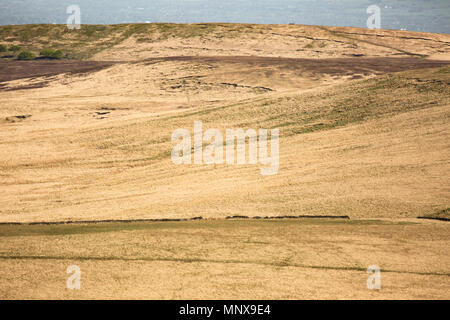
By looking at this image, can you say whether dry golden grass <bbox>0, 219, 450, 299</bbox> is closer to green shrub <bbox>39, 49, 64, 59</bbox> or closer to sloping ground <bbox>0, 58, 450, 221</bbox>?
sloping ground <bbox>0, 58, 450, 221</bbox>

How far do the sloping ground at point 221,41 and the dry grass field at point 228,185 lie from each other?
30.9 ft

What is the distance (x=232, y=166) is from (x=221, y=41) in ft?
141

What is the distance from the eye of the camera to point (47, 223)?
1620 centimetres

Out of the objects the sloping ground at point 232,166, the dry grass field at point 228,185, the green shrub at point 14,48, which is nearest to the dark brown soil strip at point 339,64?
the dry grass field at point 228,185

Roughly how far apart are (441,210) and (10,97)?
3707cm

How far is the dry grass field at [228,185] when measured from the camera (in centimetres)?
1170

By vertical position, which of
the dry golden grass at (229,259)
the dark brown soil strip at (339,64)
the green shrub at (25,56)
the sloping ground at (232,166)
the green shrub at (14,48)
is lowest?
the dry golden grass at (229,259)

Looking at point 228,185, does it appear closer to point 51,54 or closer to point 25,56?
point 51,54

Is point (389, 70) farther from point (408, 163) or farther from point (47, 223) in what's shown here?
point (47, 223)

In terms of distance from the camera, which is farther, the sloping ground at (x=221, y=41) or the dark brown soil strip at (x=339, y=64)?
the sloping ground at (x=221, y=41)

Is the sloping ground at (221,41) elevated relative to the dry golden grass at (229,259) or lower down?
elevated

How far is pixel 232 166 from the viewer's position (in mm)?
21953

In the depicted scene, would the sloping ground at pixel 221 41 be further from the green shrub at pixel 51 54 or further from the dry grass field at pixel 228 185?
the dry grass field at pixel 228 185

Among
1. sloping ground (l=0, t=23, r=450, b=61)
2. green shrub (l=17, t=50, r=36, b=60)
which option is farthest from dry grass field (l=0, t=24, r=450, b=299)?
green shrub (l=17, t=50, r=36, b=60)
